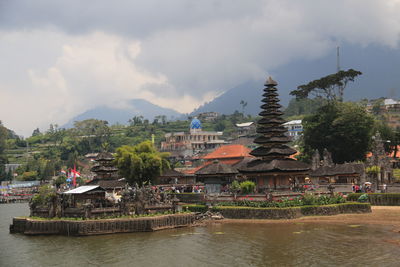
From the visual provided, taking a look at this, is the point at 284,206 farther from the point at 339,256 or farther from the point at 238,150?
the point at 238,150

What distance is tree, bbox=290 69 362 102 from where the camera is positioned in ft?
306

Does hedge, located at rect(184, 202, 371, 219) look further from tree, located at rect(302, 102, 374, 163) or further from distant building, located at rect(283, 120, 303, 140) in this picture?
distant building, located at rect(283, 120, 303, 140)

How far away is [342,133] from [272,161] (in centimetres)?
2871

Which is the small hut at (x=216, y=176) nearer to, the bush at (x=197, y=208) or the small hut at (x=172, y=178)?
the bush at (x=197, y=208)

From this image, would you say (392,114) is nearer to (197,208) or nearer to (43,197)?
(197,208)

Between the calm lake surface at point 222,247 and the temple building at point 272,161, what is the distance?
12337mm

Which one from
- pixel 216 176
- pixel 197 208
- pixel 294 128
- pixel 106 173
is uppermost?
pixel 294 128

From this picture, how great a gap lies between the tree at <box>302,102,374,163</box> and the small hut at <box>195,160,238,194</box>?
2836cm

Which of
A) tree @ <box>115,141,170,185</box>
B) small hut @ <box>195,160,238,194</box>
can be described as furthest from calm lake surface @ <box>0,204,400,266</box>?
tree @ <box>115,141,170,185</box>

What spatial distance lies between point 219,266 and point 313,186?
3250 cm

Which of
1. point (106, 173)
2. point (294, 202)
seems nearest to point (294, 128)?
point (106, 173)

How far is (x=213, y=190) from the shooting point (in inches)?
2335

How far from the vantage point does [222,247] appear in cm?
3456

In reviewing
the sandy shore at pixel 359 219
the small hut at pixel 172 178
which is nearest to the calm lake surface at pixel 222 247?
the sandy shore at pixel 359 219
